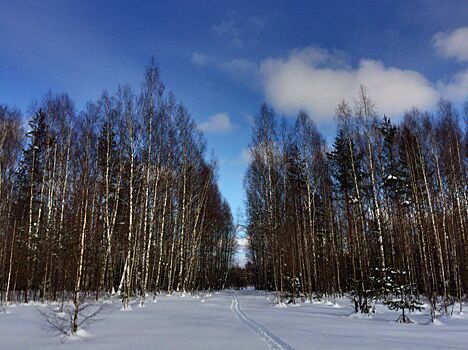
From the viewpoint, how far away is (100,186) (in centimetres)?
1233

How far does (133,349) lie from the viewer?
523 centimetres

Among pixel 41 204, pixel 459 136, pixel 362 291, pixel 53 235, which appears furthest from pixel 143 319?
pixel 459 136

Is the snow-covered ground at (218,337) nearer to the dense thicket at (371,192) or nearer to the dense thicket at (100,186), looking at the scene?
the dense thicket at (100,186)

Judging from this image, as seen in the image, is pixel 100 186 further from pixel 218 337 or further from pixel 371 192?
pixel 371 192

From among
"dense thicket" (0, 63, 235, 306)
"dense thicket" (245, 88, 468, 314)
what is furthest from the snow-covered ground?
"dense thicket" (245, 88, 468, 314)

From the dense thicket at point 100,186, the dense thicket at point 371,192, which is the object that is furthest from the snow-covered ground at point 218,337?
the dense thicket at point 371,192

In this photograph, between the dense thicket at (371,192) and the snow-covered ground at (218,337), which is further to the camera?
the dense thicket at (371,192)

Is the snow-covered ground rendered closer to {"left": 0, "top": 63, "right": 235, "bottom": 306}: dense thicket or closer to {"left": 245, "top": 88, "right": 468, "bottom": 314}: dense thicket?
{"left": 0, "top": 63, "right": 235, "bottom": 306}: dense thicket

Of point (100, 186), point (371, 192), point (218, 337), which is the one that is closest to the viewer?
point (218, 337)

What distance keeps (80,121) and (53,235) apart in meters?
6.88

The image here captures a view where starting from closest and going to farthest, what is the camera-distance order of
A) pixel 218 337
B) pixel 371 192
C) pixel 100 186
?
pixel 218 337
pixel 100 186
pixel 371 192

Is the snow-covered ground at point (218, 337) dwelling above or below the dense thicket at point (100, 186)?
below

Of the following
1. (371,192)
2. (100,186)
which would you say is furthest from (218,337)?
(371,192)

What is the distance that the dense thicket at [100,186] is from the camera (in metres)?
14.9
